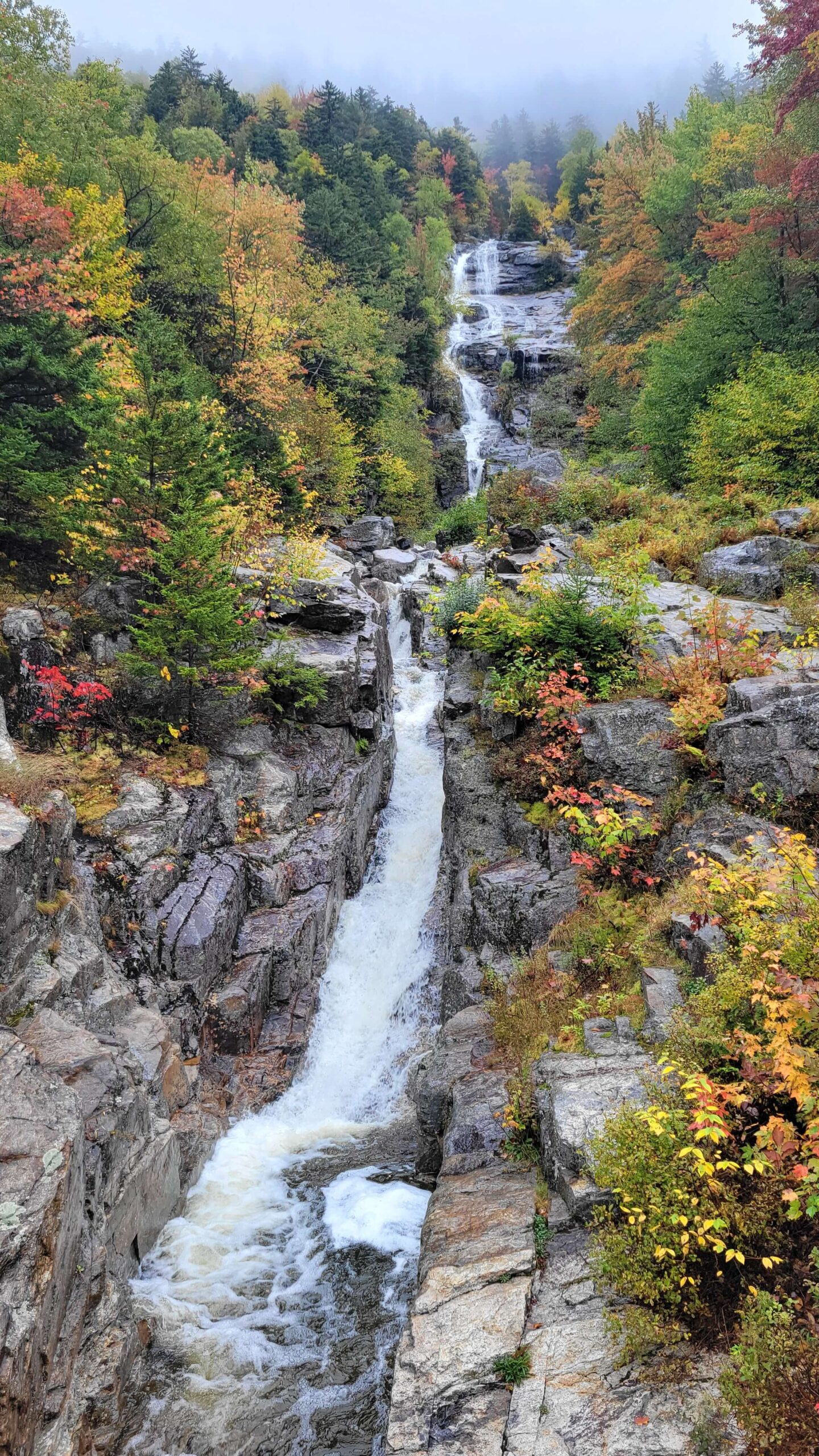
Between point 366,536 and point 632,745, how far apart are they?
22.2 m

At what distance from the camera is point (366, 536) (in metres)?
30.6

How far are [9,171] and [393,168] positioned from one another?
167 feet

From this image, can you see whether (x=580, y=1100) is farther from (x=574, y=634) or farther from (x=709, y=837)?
(x=574, y=634)

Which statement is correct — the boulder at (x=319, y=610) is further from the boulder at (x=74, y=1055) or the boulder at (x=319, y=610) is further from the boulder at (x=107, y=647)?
the boulder at (x=74, y=1055)

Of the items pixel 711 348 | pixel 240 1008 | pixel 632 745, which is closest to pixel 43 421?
pixel 240 1008

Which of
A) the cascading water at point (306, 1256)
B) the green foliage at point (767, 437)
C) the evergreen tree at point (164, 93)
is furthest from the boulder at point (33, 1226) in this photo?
the evergreen tree at point (164, 93)

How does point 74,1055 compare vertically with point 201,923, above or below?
above

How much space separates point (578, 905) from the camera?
10469mm

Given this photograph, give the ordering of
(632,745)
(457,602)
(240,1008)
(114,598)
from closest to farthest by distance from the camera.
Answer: (632,745) → (240,1008) → (114,598) → (457,602)

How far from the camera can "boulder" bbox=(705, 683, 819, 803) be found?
8.66 m

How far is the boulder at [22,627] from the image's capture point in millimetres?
12406

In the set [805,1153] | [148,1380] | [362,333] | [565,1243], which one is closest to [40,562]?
[148,1380]

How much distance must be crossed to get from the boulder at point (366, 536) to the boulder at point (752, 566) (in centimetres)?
1748

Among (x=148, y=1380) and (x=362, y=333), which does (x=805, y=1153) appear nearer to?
(x=148, y=1380)
